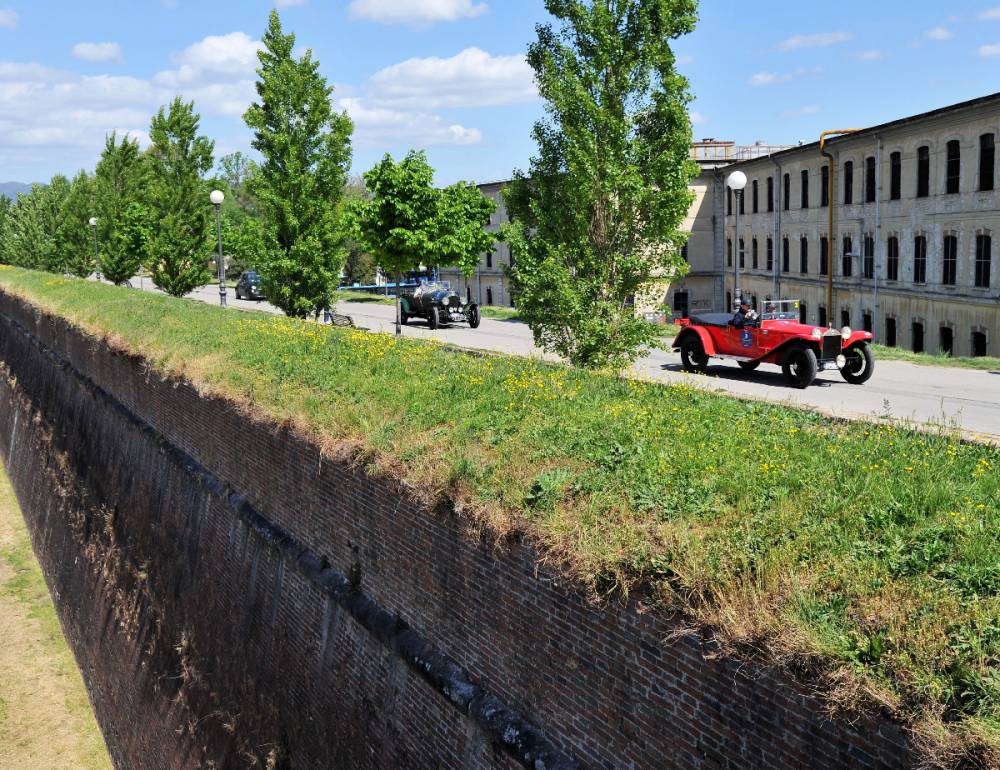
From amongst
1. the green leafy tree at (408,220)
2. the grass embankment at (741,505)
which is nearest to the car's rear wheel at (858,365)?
the grass embankment at (741,505)

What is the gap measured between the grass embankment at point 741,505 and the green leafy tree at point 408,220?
24726 millimetres

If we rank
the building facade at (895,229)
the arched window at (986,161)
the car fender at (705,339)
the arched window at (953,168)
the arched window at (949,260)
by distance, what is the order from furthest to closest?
1. the arched window at (949,260)
2. the arched window at (953,168)
3. the building facade at (895,229)
4. the arched window at (986,161)
5. the car fender at (705,339)

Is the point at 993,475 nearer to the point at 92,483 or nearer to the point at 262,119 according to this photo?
the point at 92,483

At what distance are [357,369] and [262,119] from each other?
600 inches

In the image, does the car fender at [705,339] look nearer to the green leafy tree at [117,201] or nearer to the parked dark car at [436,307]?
the parked dark car at [436,307]

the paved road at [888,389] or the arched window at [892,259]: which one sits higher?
the arched window at [892,259]

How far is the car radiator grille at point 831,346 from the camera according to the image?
63.2ft

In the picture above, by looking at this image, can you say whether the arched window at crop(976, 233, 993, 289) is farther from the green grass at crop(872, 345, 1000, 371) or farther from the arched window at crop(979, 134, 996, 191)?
the green grass at crop(872, 345, 1000, 371)

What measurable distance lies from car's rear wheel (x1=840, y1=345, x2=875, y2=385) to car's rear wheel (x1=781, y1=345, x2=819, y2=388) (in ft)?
2.79

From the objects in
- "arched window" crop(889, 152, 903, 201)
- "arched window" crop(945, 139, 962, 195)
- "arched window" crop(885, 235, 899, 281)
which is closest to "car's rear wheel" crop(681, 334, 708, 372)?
"arched window" crop(945, 139, 962, 195)

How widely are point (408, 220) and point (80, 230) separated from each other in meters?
27.6

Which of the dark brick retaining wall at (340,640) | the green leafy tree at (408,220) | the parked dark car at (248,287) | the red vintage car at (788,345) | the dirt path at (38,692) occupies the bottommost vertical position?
the dirt path at (38,692)

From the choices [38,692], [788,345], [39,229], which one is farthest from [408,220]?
[39,229]

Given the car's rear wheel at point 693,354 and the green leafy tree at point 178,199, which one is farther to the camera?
the green leafy tree at point 178,199
